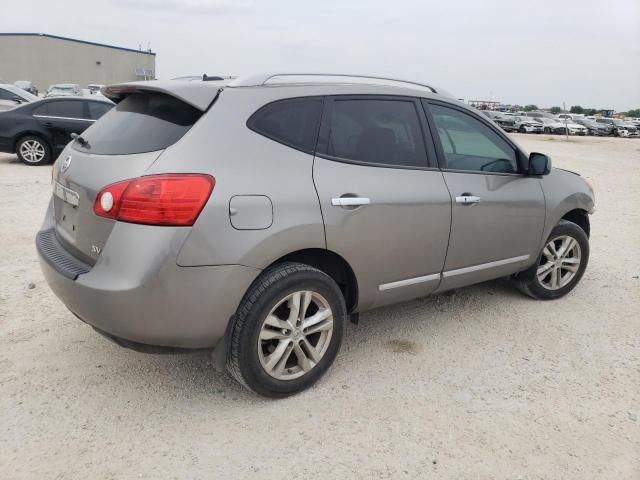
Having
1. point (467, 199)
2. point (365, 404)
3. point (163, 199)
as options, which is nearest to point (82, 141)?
point (163, 199)

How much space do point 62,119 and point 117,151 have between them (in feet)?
30.2

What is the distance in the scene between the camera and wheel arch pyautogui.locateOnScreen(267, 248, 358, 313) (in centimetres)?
294

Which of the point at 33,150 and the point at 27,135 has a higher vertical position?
the point at 27,135

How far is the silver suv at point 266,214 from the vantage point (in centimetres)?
248

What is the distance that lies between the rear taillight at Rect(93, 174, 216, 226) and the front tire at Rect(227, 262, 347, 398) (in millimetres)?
525

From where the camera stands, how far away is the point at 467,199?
3566 mm

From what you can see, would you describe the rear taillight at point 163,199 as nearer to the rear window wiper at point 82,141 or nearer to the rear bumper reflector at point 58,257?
the rear bumper reflector at point 58,257

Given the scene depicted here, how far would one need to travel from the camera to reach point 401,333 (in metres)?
3.86

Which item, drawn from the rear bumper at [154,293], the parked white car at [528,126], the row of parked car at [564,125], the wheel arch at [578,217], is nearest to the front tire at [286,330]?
the rear bumper at [154,293]

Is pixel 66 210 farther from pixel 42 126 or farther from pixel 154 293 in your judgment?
pixel 42 126

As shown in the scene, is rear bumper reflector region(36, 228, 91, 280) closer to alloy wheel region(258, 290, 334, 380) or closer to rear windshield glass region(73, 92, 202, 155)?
rear windshield glass region(73, 92, 202, 155)

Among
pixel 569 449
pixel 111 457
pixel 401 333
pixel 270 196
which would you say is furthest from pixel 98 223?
pixel 569 449

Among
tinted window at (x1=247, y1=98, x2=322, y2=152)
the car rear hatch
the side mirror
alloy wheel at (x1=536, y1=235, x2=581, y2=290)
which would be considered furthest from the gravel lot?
tinted window at (x1=247, y1=98, x2=322, y2=152)

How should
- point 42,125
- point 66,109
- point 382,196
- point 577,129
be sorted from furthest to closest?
point 577,129
point 66,109
point 42,125
point 382,196
